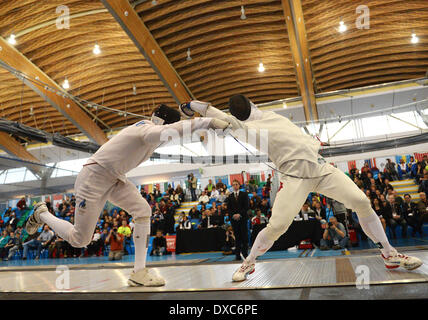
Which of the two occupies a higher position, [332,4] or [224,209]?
[332,4]

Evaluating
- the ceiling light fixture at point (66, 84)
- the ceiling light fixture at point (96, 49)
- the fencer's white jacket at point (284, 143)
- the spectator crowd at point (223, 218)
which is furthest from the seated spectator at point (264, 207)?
the ceiling light fixture at point (66, 84)

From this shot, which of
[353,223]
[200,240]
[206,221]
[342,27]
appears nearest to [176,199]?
[206,221]

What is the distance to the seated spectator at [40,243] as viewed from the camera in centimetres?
1016

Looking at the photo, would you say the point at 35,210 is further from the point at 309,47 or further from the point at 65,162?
the point at 65,162

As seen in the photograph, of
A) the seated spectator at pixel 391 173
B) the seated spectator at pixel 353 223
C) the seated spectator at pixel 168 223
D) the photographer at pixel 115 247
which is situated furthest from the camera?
the seated spectator at pixel 391 173

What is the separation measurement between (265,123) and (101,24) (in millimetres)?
9982

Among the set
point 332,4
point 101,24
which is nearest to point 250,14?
point 332,4

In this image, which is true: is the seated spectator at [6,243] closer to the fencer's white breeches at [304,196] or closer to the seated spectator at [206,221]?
the seated spectator at [206,221]

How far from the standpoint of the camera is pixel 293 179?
2551 mm

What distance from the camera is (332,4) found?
413 inches

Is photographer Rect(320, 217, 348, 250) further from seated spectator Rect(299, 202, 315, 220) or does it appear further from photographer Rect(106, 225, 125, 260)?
photographer Rect(106, 225, 125, 260)

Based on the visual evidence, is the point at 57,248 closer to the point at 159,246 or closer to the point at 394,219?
the point at 159,246

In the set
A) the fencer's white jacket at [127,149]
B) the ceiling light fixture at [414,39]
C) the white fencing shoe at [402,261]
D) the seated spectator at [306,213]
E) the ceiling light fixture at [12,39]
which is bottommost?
the white fencing shoe at [402,261]

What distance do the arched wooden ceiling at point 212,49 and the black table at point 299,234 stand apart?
723 centimetres
